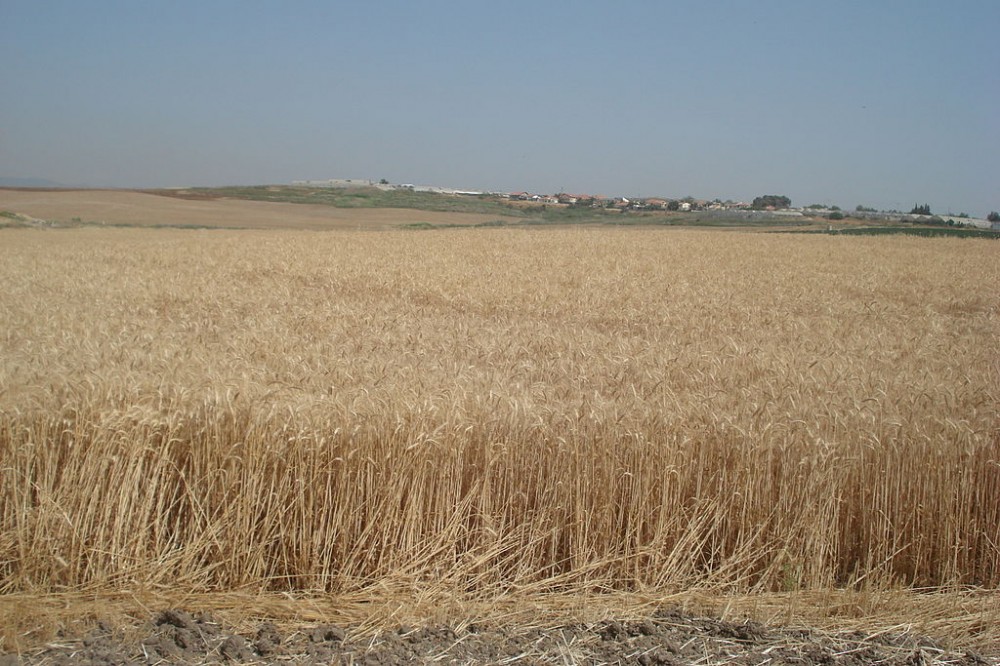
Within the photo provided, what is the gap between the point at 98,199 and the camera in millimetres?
65125

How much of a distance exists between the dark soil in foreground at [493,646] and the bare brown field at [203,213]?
4753cm

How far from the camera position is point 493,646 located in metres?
3.25

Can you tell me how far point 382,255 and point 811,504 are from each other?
760 inches

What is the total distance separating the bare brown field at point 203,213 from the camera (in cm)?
5141

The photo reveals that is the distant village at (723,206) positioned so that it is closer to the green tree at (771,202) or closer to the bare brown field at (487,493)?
the green tree at (771,202)

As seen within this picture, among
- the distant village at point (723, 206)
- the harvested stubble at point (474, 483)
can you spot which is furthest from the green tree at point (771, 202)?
the harvested stubble at point (474, 483)

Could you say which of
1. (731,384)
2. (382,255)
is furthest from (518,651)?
(382,255)

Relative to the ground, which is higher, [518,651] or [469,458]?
[469,458]

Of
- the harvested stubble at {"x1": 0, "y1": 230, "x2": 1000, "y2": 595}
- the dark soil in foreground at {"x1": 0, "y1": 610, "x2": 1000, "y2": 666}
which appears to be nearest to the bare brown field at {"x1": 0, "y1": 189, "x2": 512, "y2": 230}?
the harvested stubble at {"x1": 0, "y1": 230, "x2": 1000, "y2": 595}

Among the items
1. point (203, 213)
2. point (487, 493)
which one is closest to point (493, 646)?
point (487, 493)

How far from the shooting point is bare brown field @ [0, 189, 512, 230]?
51406mm

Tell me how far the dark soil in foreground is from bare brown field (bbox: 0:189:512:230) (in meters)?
47.5

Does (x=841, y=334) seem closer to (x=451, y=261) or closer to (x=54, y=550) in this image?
(x=54, y=550)

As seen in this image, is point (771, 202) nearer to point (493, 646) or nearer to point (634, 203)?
point (634, 203)
